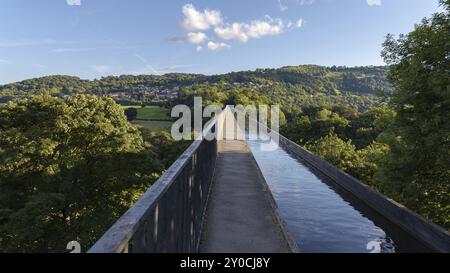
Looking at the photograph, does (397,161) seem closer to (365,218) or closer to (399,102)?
(399,102)

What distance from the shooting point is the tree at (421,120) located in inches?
462

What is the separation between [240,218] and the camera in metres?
7.90

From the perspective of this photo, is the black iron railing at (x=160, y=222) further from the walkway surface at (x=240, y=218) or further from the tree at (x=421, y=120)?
the tree at (x=421, y=120)

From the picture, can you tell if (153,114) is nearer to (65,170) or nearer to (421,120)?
(65,170)

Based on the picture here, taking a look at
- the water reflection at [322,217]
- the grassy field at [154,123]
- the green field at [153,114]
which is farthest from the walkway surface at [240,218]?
the green field at [153,114]

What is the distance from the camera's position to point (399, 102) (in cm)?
1329

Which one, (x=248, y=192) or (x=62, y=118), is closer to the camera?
(x=248, y=192)

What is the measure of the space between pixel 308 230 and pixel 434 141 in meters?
5.40

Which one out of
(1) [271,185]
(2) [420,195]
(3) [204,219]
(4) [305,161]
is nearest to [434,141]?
(2) [420,195]

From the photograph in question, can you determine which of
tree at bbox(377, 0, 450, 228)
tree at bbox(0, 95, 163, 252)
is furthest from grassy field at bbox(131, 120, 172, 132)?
tree at bbox(377, 0, 450, 228)

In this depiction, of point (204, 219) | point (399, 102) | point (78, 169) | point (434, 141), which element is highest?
point (399, 102)

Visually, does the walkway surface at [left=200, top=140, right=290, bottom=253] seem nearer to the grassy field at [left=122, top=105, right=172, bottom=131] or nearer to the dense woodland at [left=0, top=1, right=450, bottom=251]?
the dense woodland at [left=0, top=1, right=450, bottom=251]

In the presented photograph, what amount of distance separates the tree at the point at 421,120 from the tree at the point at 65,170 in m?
17.3
